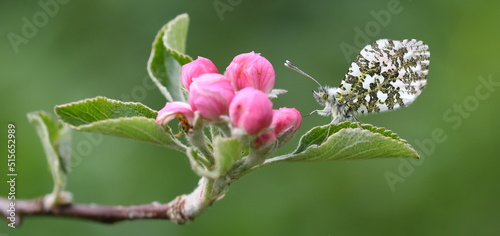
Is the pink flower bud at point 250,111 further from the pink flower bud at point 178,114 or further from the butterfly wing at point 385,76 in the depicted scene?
the butterfly wing at point 385,76

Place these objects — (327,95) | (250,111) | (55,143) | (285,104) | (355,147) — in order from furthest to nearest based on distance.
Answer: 1. (285,104)
2. (327,95)
3. (355,147)
4. (55,143)
5. (250,111)

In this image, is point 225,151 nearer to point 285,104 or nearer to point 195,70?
point 195,70

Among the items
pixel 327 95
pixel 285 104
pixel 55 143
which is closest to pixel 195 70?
pixel 55 143

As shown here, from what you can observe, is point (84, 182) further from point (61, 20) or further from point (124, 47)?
point (61, 20)

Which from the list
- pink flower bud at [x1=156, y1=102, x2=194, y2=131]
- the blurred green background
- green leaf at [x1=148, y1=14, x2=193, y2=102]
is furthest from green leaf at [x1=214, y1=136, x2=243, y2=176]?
the blurred green background

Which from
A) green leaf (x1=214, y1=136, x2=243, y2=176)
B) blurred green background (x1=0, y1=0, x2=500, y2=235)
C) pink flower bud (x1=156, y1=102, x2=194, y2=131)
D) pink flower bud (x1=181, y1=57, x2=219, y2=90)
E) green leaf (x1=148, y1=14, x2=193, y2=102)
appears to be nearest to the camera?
green leaf (x1=214, y1=136, x2=243, y2=176)

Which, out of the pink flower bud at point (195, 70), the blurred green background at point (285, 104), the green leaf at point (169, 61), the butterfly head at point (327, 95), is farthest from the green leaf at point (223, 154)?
the blurred green background at point (285, 104)

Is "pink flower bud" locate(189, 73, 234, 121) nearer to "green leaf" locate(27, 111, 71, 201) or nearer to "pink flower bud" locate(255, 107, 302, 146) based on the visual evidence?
"pink flower bud" locate(255, 107, 302, 146)

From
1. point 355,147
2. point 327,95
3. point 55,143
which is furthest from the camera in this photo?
point 327,95
